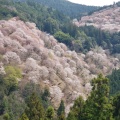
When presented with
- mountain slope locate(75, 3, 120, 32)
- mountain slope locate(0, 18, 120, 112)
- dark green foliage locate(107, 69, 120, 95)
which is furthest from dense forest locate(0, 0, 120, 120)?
mountain slope locate(75, 3, 120, 32)

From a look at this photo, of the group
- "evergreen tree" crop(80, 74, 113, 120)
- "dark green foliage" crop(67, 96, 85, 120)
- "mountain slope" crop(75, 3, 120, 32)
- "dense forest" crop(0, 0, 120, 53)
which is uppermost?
"evergreen tree" crop(80, 74, 113, 120)

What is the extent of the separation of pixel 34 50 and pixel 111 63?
3750 centimetres

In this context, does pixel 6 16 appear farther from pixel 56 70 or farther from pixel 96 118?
pixel 96 118

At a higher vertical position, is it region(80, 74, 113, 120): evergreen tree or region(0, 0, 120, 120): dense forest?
region(80, 74, 113, 120): evergreen tree

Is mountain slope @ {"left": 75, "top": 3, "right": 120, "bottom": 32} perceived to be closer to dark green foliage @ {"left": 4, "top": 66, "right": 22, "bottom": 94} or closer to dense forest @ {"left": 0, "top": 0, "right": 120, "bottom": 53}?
dense forest @ {"left": 0, "top": 0, "right": 120, "bottom": 53}

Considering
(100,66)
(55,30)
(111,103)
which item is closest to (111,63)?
(100,66)

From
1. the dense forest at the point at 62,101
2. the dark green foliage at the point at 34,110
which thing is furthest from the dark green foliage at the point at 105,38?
the dark green foliage at the point at 34,110

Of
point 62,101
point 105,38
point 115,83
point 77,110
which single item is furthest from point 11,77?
point 105,38

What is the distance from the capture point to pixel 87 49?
382ft

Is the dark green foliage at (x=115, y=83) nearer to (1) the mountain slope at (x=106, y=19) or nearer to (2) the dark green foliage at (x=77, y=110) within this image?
(2) the dark green foliage at (x=77, y=110)

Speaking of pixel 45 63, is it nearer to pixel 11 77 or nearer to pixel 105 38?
pixel 11 77

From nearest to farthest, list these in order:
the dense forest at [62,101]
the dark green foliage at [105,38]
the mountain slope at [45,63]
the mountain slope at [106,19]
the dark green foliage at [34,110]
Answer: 1. the dense forest at [62,101]
2. the dark green foliage at [34,110]
3. the mountain slope at [45,63]
4. the dark green foliage at [105,38]
5. the mountain slope at [106,19]

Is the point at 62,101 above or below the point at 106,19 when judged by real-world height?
above

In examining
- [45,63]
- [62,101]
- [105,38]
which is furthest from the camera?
[105,38]
